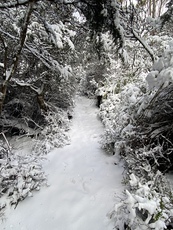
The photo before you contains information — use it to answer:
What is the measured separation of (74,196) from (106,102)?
4.58 m

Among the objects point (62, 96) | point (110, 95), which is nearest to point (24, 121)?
point (62, 96)

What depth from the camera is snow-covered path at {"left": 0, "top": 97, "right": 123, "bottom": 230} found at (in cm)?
293

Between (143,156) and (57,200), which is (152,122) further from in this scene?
(57,200)

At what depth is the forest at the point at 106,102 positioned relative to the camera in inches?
93.9

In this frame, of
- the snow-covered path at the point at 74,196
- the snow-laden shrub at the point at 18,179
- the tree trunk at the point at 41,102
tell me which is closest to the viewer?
the snow-covered path at the point at 74,196

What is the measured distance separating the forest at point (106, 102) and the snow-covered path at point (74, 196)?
9.0 inches

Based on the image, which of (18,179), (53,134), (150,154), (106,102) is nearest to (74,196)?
(18,179)

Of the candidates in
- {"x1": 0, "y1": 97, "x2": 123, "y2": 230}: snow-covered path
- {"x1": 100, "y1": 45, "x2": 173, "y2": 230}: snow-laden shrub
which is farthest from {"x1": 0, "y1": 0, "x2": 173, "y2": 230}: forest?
{"x1": 0, "y1": 97, "x2": 123, "y2": 230}: snow-covered path

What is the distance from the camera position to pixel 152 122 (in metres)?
3.23

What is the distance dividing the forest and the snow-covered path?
23 cm

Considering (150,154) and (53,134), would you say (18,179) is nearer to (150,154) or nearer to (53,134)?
(150,154)

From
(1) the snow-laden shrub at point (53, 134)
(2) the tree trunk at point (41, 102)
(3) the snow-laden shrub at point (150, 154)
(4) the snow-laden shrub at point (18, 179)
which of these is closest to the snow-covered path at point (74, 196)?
(4) the snow-laden shrub at point (18, 179)

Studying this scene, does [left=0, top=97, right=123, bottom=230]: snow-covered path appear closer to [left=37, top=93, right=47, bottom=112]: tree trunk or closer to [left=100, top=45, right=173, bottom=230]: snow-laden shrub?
[left=100, top=45, right=173, bottom=230]: snow-laden shrub

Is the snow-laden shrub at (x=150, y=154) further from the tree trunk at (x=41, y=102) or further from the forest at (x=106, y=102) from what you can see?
the tree trunk at (x=41, y=102)
